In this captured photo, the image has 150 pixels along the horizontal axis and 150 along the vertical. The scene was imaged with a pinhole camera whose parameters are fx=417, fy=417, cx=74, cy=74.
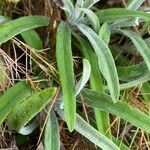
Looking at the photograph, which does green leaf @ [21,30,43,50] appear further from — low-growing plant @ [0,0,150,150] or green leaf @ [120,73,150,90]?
green leaf @ [120,73,150,90]

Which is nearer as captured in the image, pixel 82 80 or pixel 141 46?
pixel 82 80

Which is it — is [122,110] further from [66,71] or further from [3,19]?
[3,19]

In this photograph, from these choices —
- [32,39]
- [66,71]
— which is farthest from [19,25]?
[66,71]

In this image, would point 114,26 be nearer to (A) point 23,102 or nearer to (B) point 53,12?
(B) point 53,12

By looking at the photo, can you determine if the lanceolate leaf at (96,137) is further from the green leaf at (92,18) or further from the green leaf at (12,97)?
the green leaf at (92,18)

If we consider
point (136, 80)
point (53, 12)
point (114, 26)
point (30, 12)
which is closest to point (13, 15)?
point (30, 12)

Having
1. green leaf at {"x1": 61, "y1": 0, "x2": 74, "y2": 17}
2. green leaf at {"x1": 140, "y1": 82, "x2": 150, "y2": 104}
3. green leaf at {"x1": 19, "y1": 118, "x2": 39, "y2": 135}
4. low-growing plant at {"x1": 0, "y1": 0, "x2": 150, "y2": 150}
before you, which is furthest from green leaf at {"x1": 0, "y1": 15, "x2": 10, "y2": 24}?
green leaf at {"x1": 140, "y1": 82, "x2": 150, "y2": 104}
